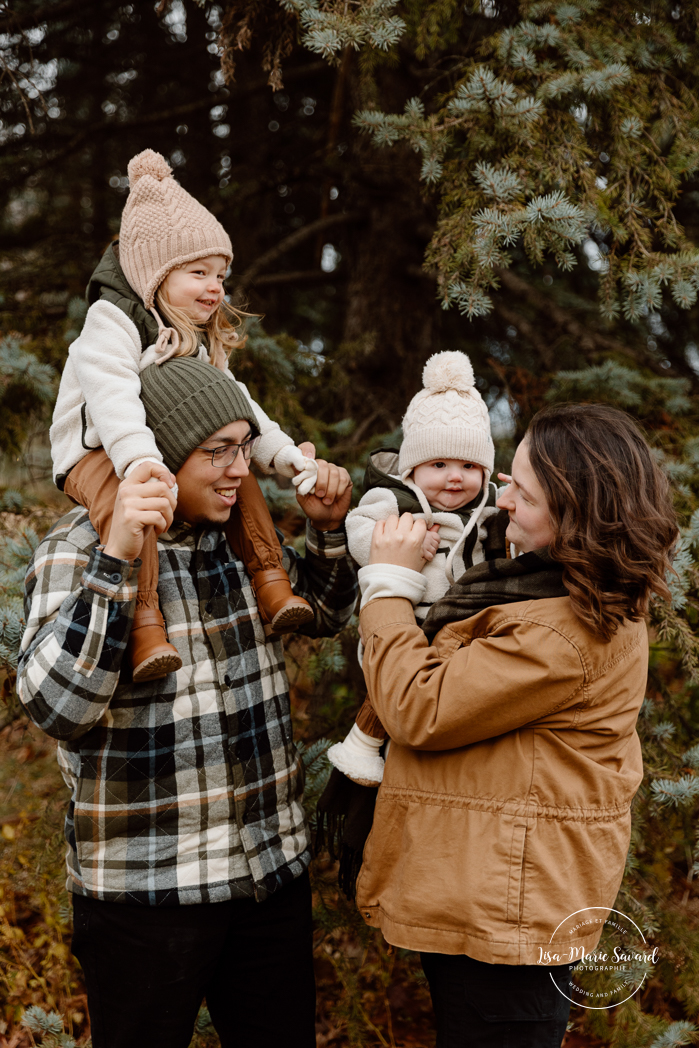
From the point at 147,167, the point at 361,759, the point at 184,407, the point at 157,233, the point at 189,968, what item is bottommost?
the point at 189,968

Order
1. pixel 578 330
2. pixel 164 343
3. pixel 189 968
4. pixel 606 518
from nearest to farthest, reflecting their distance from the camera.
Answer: pixel 606 518
pixel 189 968
pixel 164 343
pixel 578 330

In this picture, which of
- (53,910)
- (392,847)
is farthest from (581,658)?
(53,910)

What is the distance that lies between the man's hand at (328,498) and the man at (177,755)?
24cm

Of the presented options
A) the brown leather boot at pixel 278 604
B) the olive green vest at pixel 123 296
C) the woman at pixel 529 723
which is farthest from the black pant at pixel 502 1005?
the olive green vest at pixel 123 296

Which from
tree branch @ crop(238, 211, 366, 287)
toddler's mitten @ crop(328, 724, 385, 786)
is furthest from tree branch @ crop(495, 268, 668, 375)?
toddler's mitten @ crop(328, 724, 385, 786)

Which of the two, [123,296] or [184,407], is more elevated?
[123,296]

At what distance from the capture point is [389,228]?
408 centimetres

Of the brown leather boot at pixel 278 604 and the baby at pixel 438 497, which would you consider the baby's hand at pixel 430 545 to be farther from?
the brown leather boot at pixel 278 604

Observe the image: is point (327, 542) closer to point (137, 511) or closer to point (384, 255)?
point (137, 511)

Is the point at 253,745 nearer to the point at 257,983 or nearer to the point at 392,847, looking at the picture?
the point at 392,847

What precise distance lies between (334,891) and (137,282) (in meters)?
2.13

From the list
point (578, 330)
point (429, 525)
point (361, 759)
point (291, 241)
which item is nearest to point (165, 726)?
point (361, 759)

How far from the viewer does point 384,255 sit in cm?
408

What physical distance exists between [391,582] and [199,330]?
2.94 feet
